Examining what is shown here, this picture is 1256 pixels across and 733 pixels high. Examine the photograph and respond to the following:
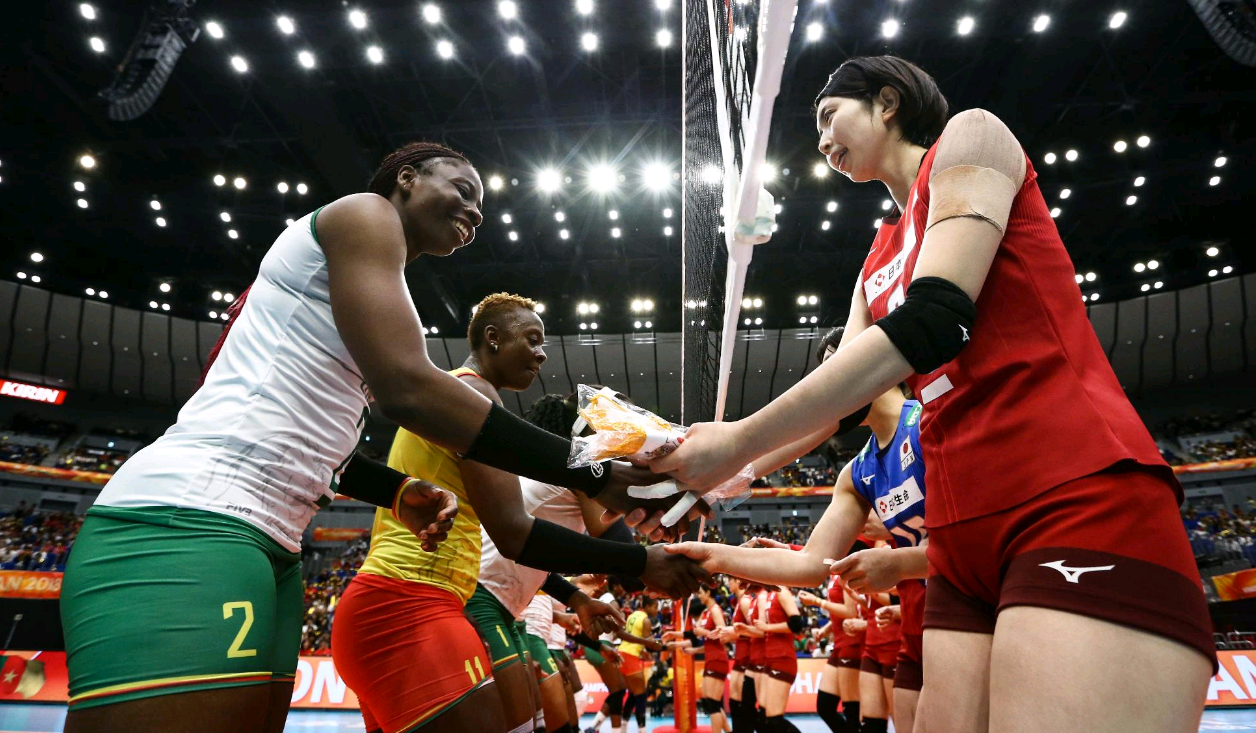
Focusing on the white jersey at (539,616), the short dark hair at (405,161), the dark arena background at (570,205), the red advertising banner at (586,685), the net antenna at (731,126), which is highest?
the dark arena background at (570,205)

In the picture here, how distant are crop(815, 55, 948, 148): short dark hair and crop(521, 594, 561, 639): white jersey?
5.61 m

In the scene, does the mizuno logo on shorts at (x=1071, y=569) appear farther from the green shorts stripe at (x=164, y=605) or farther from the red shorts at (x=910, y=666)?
the red shorts at (x=910, y=666)

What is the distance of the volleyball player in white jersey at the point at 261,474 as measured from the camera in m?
1.28

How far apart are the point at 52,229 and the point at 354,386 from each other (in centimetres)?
2713

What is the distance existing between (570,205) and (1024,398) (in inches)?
742

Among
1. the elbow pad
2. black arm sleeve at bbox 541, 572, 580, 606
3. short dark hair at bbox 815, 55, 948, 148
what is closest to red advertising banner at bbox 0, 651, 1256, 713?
black arm sleeve at bbox 541, 572, 580, 606

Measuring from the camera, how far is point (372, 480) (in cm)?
236

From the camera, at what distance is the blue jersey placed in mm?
2988

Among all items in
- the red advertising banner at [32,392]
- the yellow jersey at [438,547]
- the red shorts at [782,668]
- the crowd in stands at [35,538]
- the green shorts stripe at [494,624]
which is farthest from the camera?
the red advertising banner at [32,392]

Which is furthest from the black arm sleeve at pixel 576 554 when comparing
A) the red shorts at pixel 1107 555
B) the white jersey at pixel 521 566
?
the red shorts at pixel 1107 555

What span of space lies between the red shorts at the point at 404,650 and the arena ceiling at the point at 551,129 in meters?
12.2

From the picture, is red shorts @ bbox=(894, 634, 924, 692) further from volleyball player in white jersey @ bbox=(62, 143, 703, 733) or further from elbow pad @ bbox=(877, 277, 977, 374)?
elbow pad @ bbox=(877, 277, 977, 374)

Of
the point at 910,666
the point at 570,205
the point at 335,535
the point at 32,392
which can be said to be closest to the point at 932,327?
the point at 910,666

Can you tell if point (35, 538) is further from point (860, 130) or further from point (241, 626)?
point (860, 130)
